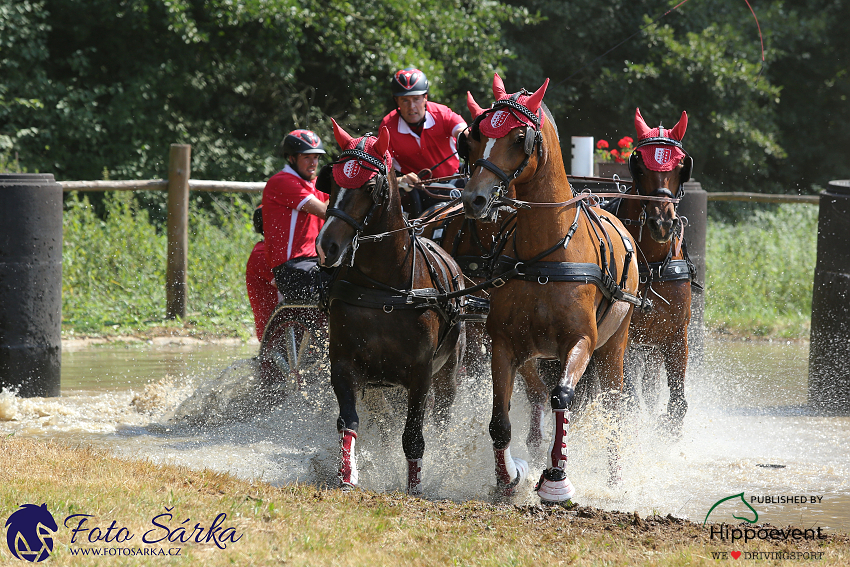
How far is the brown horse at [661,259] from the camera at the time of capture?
17.4 feet

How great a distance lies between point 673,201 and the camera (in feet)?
17.1

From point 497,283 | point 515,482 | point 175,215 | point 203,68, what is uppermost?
point 203,68

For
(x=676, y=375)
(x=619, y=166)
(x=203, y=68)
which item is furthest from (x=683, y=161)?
(x=203, y=68)

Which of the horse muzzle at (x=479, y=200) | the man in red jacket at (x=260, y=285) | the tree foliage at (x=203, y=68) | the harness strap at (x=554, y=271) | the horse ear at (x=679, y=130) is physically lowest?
the man in red jacket at (x=260, y=285)

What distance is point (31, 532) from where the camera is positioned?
140 inches

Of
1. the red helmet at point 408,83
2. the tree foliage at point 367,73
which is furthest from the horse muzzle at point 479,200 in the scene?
the tree foliage at point 367,73

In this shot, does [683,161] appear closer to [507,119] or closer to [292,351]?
[507,119]

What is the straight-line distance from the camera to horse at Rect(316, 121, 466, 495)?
4.49 m

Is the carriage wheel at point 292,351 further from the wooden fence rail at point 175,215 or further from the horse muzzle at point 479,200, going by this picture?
the wooden fence rail at point 175,215

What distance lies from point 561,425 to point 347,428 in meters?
1.04

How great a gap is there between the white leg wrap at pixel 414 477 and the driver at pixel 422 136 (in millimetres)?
2075

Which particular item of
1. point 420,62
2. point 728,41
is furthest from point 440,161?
point 728,41

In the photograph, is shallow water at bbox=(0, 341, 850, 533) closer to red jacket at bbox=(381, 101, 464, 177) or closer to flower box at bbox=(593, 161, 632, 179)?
red jacket at bbox=(381, 101, 464, 177)

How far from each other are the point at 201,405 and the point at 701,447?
3484 mm
